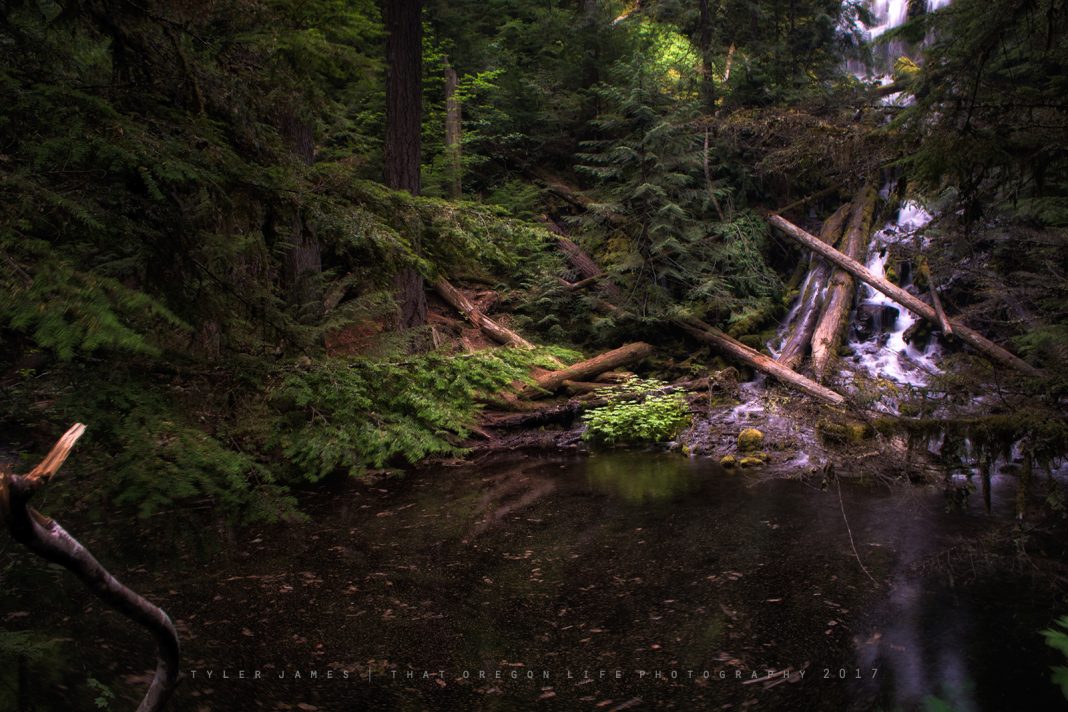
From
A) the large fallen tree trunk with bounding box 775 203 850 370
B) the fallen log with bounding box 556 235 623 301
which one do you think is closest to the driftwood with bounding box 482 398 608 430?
the fallen log with bounding box 556 235 623 301

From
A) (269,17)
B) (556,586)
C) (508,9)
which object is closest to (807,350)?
(556,586)

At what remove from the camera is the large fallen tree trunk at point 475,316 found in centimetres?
1337

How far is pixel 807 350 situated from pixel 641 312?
11.4 ft

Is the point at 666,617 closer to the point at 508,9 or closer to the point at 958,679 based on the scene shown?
the point at 958,679

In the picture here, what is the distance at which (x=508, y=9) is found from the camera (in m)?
19.2

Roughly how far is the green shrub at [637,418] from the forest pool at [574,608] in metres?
3.25

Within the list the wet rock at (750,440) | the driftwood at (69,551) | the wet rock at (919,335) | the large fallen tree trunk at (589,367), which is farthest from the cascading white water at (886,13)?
the driftwood at (69,551)

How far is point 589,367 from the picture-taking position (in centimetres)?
1264

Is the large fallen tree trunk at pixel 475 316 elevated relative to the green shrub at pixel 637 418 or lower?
elevated

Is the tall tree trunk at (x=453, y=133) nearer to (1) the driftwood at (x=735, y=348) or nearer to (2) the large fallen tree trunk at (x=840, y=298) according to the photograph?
(1) the driftwood at (x=735, y=348)

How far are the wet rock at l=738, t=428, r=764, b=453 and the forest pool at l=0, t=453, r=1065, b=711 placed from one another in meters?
2.10

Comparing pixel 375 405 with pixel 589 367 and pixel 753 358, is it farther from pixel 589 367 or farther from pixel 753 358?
pixel 753 358

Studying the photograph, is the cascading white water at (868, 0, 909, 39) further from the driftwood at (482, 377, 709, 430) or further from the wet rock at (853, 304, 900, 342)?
the driftwood at (482, 377, 709, 430)

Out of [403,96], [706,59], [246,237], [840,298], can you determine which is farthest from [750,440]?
[706,59]
